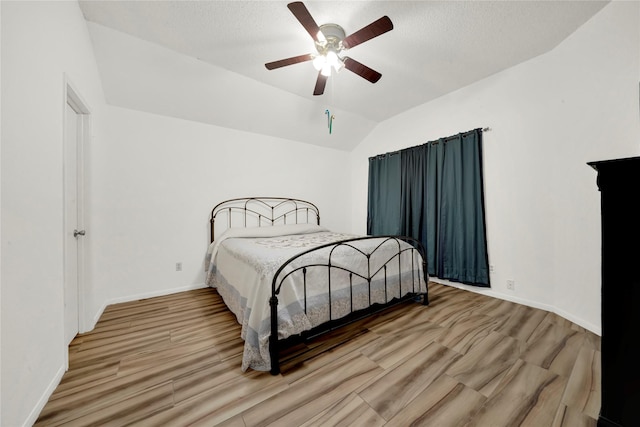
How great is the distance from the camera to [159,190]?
2.97m

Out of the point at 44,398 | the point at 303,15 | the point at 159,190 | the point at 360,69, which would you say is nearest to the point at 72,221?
the point at 159,190

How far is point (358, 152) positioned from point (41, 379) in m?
4.72

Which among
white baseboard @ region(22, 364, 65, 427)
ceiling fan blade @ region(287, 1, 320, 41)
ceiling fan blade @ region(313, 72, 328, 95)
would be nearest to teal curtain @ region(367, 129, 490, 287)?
ceiling fan blade @ region(313, 72, 328, 95)

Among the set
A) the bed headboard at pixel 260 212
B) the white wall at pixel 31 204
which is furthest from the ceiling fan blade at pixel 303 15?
the bed headboard at pixel 260 212

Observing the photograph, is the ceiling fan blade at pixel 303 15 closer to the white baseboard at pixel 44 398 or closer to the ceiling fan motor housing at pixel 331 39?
the ceiling fan motor housing at pixel 331 39

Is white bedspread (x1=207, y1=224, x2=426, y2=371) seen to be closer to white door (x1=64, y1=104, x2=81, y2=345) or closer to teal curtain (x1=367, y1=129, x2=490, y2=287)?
teal curtain (x1=367, y1=129, x2=490, y2=287)

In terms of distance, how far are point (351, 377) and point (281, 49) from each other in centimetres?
289

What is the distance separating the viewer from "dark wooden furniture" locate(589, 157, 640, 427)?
0.95 m

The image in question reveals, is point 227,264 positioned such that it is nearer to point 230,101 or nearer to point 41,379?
point 41,379

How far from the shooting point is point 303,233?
3387mm

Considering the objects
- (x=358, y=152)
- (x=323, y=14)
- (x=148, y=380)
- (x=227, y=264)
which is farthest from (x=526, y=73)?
(x=148, y=380)

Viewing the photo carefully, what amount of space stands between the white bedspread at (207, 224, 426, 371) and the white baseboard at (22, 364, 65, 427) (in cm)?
99

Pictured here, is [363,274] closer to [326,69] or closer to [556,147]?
[326,69]

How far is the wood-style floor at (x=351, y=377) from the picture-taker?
1.22 meters
